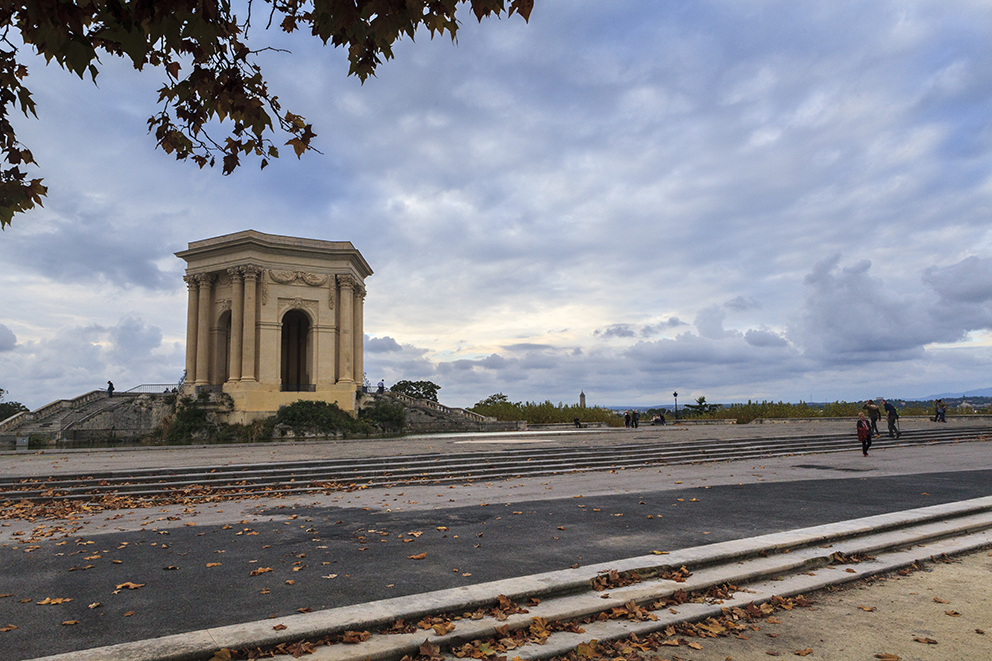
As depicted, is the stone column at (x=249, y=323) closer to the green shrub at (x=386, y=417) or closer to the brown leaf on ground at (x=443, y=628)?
the green shrub at (x=386, y=417)

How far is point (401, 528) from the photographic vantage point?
8727 mm

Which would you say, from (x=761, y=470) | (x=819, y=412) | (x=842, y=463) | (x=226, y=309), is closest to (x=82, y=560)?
(x=761, y=470)

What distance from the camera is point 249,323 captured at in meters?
40.9

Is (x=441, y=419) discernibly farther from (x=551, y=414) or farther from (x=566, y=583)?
(x=566, y=583)

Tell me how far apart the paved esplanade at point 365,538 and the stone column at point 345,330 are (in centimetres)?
2885

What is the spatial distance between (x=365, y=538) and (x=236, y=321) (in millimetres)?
37001

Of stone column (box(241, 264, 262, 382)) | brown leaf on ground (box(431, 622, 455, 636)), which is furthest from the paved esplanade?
stone column (box(241, 264, 262, 382))

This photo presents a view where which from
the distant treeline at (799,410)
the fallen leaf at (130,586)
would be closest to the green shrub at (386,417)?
the distant treeline at (799,410)

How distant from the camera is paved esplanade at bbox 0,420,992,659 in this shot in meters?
5.27

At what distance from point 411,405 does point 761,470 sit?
3168cm

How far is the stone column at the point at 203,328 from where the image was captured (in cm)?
4366

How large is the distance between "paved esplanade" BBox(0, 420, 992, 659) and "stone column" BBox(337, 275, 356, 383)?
2885cm

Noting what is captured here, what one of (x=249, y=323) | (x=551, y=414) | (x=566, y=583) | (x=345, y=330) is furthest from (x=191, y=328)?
(x=566, y=583)

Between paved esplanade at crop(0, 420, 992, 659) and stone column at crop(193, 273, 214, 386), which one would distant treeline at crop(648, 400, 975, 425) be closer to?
paved esplanade at crop(0, 420, 992, 659)
